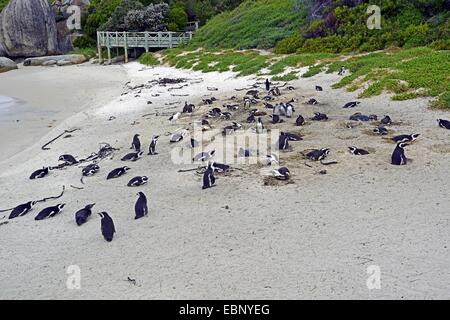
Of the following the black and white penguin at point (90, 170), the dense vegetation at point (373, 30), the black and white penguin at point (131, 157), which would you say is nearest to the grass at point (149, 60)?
the dense vegetation at point (373, 30)

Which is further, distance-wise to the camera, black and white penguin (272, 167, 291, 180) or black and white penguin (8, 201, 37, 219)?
black and white penguin (272, 167, 291, 180)

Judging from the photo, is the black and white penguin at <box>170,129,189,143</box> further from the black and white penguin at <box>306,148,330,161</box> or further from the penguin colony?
the black and white penguin at <box>306,148,330,161</box>

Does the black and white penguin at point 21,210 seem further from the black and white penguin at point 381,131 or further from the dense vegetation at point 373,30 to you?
the dense vegetation at point 373,30

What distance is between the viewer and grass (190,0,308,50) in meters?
23.5

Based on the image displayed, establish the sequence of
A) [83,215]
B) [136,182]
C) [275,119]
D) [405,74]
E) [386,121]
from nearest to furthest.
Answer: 1. [83,215]
2. [136,182]
3. [386,121]
4. [275,119]
5. [405,74]

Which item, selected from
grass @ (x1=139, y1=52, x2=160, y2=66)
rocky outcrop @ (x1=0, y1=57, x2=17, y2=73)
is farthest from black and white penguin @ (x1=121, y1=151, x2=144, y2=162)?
rocky outcrop @ (x1=0, y1=57, x2=17, y2=73)

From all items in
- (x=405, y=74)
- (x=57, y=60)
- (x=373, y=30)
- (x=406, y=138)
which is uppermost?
(x=373, y=30)

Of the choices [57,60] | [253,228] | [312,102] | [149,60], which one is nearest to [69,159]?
[253,228]

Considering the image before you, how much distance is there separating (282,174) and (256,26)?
21.6 meters

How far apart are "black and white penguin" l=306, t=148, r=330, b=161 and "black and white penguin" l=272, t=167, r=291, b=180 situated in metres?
0.72

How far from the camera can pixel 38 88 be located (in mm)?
21453

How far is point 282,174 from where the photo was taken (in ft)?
20.2

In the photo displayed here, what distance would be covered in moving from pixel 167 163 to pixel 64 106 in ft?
34.1

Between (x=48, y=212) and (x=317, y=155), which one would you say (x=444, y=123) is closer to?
(x=317, y=155)
